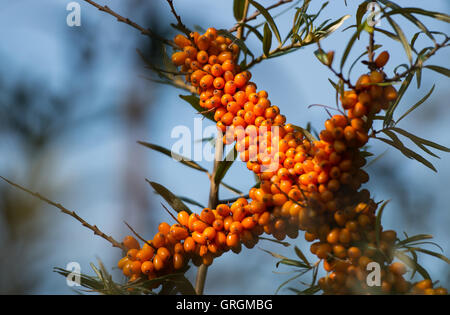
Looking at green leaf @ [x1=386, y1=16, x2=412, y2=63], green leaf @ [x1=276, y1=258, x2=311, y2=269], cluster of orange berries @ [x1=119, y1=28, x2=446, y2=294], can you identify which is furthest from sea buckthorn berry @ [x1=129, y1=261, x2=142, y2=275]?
green leaf @ [x1=386, y1=16, x2=412, y2=63]

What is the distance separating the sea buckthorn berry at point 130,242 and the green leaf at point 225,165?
22cm

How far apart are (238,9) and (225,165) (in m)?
0.36

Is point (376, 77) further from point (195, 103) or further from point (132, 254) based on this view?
point (132, 254)

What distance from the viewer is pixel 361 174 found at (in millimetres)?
741

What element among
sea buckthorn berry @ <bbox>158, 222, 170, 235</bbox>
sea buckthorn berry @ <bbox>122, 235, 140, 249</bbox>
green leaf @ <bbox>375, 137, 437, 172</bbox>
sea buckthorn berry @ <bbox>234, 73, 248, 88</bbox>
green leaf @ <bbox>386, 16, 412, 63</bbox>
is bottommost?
sea buckthorn berry @ <bbox>122, 235, 140, 249</bbox>

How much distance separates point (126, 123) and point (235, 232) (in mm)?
484

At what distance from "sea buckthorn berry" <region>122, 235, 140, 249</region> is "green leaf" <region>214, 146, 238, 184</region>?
0.71 feet

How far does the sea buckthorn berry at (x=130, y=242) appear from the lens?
0.81 meters

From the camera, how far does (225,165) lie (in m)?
0.92

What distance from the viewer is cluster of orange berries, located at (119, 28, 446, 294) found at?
0.69m

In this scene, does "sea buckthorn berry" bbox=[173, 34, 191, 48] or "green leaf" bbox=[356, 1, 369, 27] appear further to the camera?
"sea buckthorn berry" bbox=[173, 34, 191, 48]

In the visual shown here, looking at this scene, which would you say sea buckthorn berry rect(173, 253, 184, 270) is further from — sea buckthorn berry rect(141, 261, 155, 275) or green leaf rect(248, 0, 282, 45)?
green leaf rect(248, 0, 282, 45)

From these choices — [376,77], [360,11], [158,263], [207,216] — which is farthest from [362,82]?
[158,263]
